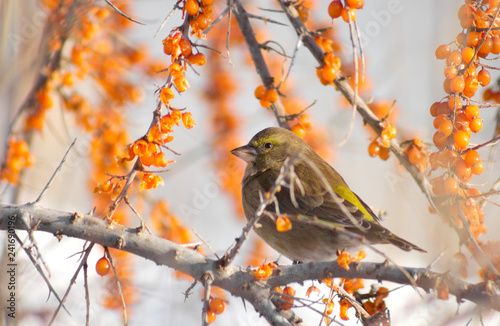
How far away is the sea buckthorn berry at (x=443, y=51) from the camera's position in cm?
250

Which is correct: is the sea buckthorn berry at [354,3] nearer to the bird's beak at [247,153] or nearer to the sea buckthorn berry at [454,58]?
the sea buckthorn berry at [454,58]

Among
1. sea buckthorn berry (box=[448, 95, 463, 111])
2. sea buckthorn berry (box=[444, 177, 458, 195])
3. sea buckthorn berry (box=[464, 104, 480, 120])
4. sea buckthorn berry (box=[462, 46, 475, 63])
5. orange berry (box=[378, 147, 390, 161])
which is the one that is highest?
sea buckthorn berry (box=[462, 46, 475, 63])

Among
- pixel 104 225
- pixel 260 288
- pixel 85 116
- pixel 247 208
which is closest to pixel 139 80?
pixel 85 116

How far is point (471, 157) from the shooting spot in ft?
8.03

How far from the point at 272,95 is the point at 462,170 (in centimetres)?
115

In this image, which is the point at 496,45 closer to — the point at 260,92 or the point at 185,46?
the point at 260,92

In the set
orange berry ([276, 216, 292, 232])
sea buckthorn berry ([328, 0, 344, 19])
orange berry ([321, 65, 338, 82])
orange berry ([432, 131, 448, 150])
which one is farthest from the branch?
sea buckthorn berry ([328, 0, 344, 19])

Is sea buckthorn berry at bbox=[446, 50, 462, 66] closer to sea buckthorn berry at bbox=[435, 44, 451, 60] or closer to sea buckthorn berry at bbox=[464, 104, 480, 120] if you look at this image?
sea buckthorn berry at bbox=[435, 44, 451, 60]

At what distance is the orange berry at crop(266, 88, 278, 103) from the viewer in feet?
10.1

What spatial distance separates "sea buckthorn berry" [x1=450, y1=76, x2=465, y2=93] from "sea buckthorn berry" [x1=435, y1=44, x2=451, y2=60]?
0.16 metres

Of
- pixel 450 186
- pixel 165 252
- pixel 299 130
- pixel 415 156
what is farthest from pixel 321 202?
pixel 165 252

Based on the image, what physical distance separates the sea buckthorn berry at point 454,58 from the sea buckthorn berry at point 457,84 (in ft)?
0.30

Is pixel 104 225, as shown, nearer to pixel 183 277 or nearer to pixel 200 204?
pixel 183 277

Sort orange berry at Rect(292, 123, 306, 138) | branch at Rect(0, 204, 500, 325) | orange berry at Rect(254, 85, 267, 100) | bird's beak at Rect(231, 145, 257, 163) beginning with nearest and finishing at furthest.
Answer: branch at Rect(0, 204, 500, 325)
orange berry at Rect(254, 85, 267, 100)
orange berry at Rect(292, 123, 306, 138)
bird's beak at Rect(231, 145, 257, 163)
